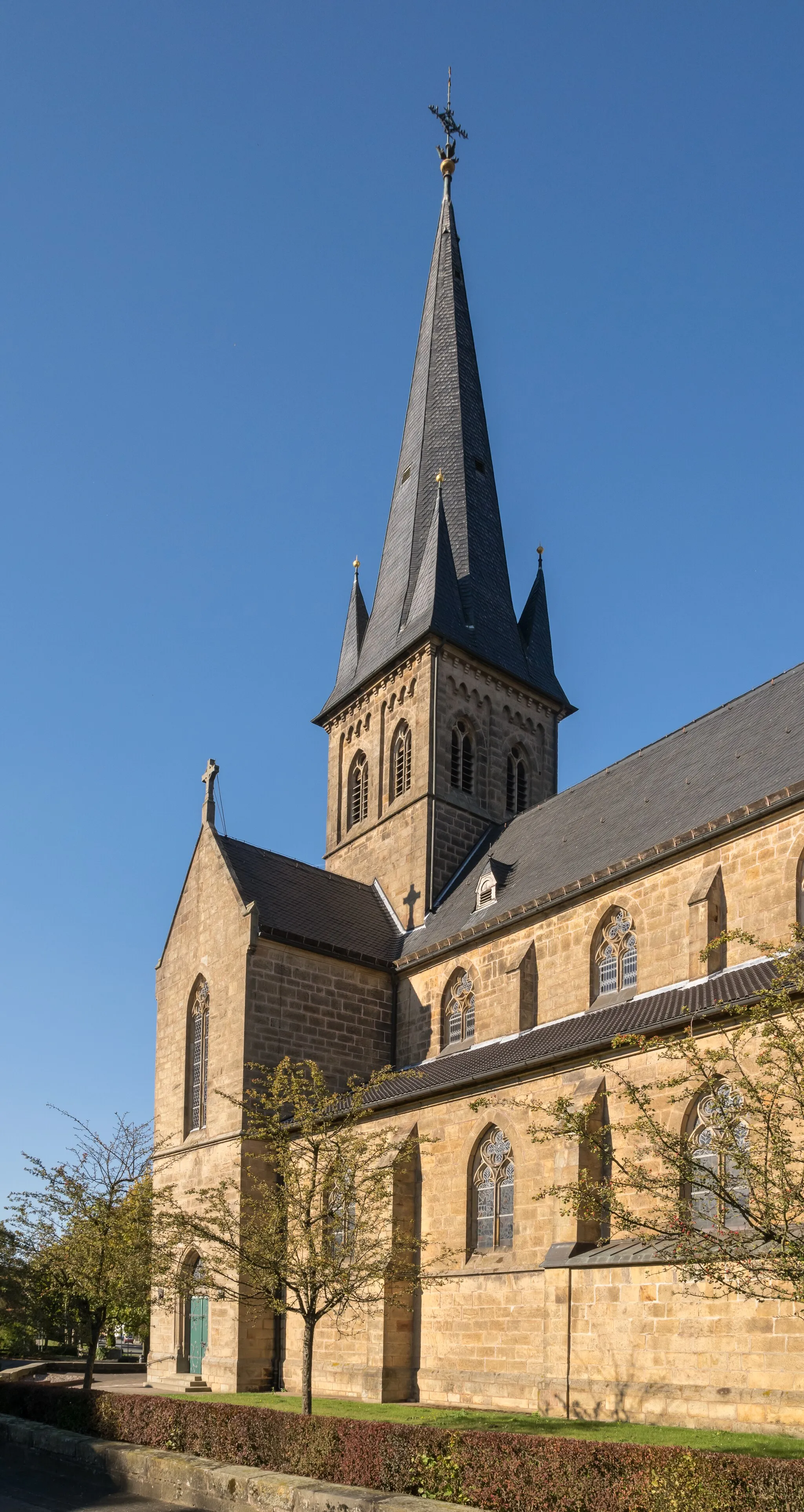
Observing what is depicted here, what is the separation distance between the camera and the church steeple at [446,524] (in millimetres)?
37094

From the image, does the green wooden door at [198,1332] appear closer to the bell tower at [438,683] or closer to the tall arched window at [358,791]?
the bell tower at [438,683]

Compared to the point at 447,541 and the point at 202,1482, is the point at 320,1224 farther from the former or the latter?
the point at 447,541

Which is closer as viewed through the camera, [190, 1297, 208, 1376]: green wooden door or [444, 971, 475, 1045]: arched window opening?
[190, 1297, 208, 1376]: green wooden door

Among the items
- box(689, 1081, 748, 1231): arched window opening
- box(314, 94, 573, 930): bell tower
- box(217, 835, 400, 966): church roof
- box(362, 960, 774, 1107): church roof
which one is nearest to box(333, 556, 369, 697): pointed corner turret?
box(314, 94, 573, 930): bell tower

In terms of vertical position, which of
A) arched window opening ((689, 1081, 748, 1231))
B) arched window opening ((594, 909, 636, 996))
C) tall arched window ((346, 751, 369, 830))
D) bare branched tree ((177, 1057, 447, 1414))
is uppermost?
tall arched window ((346, 751, 369, 830))

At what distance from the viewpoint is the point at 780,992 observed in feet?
39.3

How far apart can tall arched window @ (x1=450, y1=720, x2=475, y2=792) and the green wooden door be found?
14.7 metres

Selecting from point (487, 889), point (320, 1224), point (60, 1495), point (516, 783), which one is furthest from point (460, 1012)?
point (60, 1495)

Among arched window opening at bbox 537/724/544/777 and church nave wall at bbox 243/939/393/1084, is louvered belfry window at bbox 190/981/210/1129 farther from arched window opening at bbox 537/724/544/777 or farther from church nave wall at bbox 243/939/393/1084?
arched window opening at bbox 537/724/544/777

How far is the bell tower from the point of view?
113ft

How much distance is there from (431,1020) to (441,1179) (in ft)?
23.2

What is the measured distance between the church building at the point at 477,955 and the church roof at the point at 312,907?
11 centimetres

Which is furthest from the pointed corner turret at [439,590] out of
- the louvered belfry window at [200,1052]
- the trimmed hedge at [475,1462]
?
the trimmed hedge at [475,1462]

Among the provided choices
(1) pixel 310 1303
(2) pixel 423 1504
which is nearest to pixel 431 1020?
(1) pixel 310 1303
